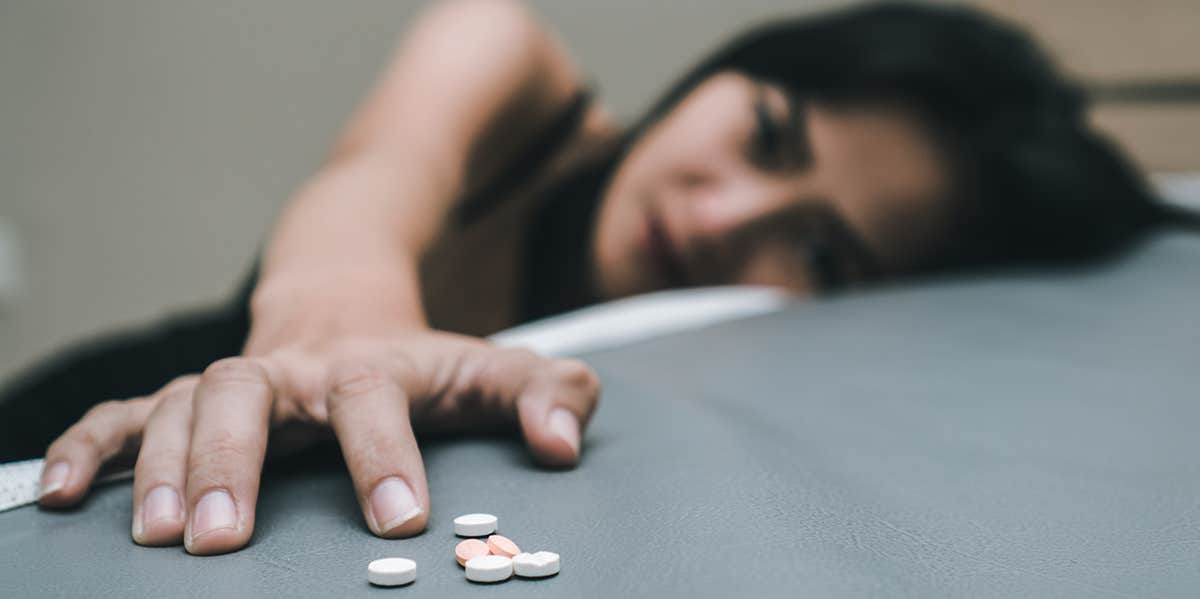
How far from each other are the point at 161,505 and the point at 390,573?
0.40 ft

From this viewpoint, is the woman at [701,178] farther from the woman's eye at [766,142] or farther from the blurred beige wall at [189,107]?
the blurred beige wall at [189,107]

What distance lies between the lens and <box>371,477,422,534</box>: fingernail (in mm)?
362

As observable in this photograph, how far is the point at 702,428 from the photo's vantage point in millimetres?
517

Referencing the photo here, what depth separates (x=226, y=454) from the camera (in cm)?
37

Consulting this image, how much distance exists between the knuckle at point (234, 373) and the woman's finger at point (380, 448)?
0.12 ft

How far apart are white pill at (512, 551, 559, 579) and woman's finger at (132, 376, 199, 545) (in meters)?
0.15

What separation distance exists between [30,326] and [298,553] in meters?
2.07

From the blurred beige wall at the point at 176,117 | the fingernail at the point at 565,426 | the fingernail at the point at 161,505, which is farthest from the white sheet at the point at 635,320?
the blurred beige wall at the point at 176,117

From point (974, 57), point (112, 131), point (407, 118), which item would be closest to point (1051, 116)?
point (974, 57)

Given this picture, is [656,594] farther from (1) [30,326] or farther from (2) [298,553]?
(1) [30,326]

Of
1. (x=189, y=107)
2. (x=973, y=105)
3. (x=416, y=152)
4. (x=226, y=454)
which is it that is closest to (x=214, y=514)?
(x=226, y=454)

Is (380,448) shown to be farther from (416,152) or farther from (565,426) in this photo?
(416,152)

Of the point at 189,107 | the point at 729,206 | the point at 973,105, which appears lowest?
the point at 729,206

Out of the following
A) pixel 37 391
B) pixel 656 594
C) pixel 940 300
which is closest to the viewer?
pixel 656 594
